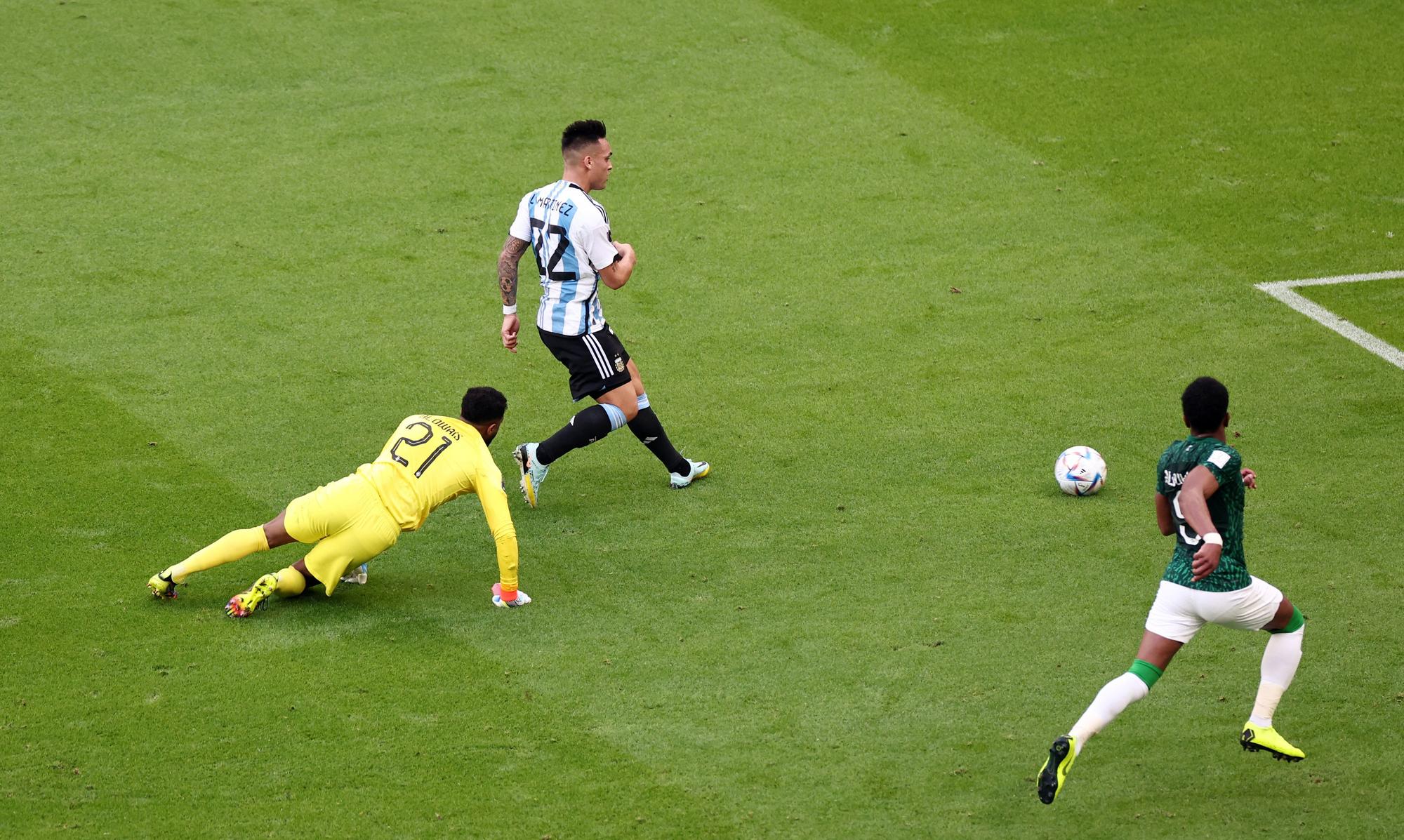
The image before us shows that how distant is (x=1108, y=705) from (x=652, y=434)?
13.1 feet

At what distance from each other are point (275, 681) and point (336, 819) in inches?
48.0

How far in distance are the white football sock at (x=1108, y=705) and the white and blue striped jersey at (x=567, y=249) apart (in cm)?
414

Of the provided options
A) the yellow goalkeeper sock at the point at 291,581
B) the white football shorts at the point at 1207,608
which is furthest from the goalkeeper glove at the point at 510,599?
the white football shorts at the point at 1207,608

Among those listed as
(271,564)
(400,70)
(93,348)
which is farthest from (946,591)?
(400,70)

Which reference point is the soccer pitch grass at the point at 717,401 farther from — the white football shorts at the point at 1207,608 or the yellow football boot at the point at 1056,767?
the white football shorts at the point at 1207,608

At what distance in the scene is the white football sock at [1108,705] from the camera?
20.1 ft

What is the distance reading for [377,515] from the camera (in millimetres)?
7910

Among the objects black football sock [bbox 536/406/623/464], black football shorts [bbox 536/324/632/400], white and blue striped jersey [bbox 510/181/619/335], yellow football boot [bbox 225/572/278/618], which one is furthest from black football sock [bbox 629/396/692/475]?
yellow football boot [bbox 225/572/278/618]

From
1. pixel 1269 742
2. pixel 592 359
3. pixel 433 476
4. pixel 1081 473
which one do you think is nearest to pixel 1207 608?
pixel 1269 742

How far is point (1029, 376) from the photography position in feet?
36.5

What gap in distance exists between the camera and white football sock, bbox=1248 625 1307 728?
6.45m

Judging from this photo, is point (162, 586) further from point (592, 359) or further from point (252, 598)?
point (592, 359)

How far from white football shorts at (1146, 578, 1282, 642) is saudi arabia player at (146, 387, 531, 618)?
10.8ft

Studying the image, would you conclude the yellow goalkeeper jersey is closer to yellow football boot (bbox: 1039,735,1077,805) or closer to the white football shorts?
yellow football boot (bbox: 1039,735,1077,805)
